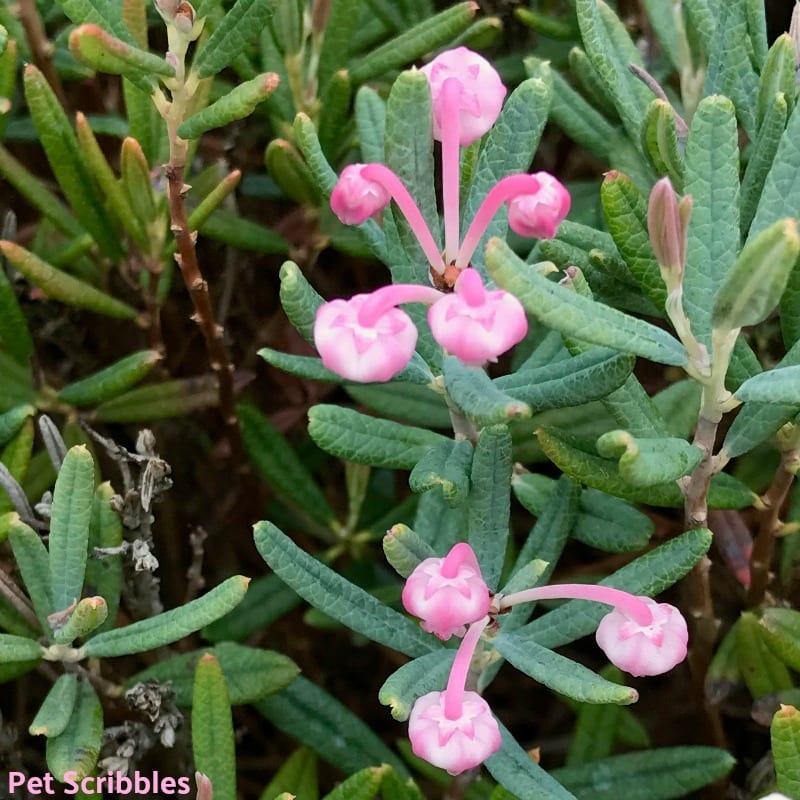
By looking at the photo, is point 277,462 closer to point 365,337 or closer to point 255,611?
point 255,611

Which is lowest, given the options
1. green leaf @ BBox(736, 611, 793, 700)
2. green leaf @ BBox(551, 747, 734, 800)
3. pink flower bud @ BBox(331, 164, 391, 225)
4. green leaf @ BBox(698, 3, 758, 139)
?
green leaf @ BBox(551, 747, 734, 800)

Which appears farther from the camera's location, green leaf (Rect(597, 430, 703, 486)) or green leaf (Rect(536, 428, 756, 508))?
green leaf (Rect(536, 428, 756, 508))

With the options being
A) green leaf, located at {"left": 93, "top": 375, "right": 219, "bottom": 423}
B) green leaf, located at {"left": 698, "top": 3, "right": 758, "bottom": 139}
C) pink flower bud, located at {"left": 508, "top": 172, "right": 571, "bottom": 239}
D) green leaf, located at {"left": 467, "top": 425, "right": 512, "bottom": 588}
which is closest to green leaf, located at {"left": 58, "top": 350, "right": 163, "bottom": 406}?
green leaf, located at {"left": 93, "top": 375, "right": 219, "bottom": 423}

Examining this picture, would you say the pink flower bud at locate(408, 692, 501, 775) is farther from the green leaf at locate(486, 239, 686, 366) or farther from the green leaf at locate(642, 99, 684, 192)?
the green leaf at locate(642, 99, 684, 192)

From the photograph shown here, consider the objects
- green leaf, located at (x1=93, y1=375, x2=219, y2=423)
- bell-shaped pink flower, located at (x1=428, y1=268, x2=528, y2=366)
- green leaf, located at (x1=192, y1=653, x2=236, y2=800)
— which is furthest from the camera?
green leaf, located at (x1=93, y1=375, x2=219, y2=423)

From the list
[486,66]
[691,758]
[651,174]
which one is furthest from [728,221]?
[691,758]

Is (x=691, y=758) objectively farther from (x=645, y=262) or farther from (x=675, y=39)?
(x=675, y=39)
